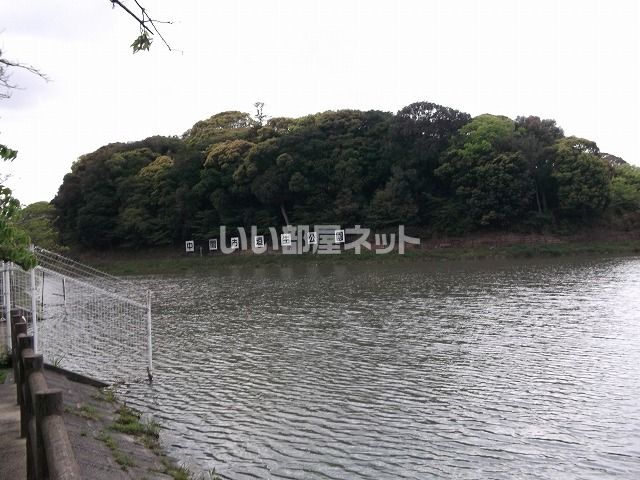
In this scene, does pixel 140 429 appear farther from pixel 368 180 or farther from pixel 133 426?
pixel 368 180

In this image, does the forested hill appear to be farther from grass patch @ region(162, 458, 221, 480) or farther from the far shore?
grass patch @ region(162, 458, 221, 480)

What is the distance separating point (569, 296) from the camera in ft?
68.8

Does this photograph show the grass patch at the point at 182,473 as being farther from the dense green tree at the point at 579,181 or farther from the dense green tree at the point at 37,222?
the dense green tree at the point at 579,181

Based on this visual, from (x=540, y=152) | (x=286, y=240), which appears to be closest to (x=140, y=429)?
(x=286, y=240)

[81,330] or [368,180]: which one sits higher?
[368,180]

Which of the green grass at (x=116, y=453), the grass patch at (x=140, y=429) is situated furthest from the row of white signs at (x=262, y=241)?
the green grass at (x=116, y=453)

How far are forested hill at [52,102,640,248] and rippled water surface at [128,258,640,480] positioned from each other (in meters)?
23.2

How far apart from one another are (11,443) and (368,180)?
1701 inches

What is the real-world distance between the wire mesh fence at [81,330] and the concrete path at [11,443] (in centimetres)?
220

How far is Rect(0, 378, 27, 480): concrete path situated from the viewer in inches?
220

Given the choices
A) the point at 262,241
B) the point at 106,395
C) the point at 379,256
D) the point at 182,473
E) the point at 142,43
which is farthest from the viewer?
the point at 262,241

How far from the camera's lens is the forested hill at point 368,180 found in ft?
145

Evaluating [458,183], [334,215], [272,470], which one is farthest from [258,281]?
[272,470]

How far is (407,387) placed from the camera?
34.5ft
